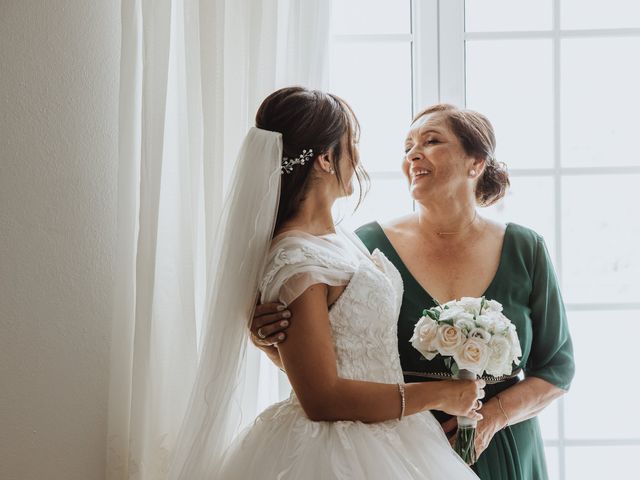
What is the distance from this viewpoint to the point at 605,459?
8.23 feet

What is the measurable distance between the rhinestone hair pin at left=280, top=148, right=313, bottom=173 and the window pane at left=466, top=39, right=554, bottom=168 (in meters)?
1.04

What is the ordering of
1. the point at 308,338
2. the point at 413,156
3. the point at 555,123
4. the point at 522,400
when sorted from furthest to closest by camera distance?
1. the point at 555,123
2. the point at 413,156
3. the point at 522,400
4. the point at 308,338

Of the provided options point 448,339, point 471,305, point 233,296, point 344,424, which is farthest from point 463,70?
point 344,424

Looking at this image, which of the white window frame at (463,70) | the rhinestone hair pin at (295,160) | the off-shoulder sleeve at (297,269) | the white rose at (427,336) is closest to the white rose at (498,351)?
the white rose at (427,336)

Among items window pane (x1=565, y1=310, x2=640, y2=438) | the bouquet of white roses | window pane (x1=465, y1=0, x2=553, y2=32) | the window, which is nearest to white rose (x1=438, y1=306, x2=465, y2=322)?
the bouquet of white roses

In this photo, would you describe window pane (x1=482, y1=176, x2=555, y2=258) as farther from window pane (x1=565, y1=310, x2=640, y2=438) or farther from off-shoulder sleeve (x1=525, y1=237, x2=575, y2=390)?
off-shoulder sleeve (x1=525, y1=237, x2=575, y2=390)

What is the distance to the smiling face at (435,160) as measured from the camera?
2064 mm

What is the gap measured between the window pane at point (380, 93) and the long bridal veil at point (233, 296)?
0.93m

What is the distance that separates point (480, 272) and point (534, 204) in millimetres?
533

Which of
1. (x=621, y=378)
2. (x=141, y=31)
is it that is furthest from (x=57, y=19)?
(x=621, y=378)

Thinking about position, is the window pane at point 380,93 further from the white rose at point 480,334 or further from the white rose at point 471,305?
the white rose at point 480,334

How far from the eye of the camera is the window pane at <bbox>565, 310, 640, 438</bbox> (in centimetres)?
251

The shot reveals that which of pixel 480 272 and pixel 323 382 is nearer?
pixel 323 382

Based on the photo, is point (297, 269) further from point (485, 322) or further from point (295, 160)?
point (485, 322)
